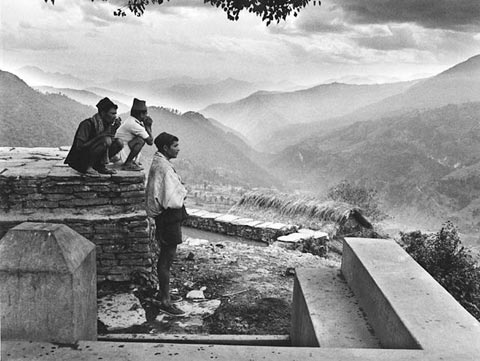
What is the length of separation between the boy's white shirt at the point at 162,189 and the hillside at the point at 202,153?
1798 centimetres

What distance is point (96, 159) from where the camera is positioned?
17.4 ft

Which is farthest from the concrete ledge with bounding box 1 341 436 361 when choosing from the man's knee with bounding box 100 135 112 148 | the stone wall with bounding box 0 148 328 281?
the man's knee with bounding box 100 135 112 148

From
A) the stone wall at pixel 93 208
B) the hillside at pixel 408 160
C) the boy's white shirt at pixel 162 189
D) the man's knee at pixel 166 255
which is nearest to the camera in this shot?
the boy's white shirt at pixel 162 189

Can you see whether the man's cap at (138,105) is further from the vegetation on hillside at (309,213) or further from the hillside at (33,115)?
the hillside at (33,115)

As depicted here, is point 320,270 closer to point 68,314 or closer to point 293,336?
point 293,336

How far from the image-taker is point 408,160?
1606 inches

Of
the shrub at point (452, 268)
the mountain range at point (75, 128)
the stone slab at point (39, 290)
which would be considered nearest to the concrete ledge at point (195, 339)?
the stone slab at point (39, 290)

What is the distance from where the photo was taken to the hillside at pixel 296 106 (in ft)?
200

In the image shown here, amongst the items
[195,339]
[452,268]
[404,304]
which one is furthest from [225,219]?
[404,304]

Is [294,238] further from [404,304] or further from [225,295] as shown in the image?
[404,304]

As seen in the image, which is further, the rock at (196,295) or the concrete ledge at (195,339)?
the rock at (196,295)

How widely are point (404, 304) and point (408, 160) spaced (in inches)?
1584

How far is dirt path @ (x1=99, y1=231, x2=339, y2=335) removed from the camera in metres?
4.70

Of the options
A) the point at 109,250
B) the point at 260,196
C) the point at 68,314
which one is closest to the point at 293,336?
the point at 68,314
